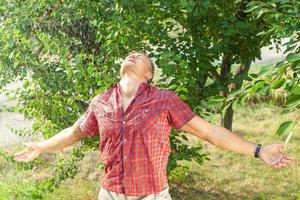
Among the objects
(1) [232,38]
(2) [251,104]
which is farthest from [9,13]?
(2) [251,104]

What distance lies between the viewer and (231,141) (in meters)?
3.22

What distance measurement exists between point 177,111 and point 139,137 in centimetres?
29

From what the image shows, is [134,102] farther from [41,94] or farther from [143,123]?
[41,94]

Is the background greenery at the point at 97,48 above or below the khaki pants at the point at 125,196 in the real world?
above

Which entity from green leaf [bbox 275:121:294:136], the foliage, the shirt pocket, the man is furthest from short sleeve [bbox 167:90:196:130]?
green leaf [bbox 275:121:294:136]

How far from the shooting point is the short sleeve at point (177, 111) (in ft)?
10.3

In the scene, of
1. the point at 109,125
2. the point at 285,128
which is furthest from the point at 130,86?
the point at 285,128

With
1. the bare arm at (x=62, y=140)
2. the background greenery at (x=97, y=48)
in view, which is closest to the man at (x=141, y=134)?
the bare arm at (x=62, y=140)

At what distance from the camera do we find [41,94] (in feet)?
18.3

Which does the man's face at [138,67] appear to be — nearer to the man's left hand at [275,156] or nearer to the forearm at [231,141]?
the forearm at [231,141]

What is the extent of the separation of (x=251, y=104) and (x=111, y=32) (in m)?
6.86

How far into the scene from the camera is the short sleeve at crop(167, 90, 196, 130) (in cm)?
314

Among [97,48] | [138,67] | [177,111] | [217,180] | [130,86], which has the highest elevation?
[97,48]

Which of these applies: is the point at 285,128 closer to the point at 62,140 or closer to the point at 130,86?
the point at 130,86
